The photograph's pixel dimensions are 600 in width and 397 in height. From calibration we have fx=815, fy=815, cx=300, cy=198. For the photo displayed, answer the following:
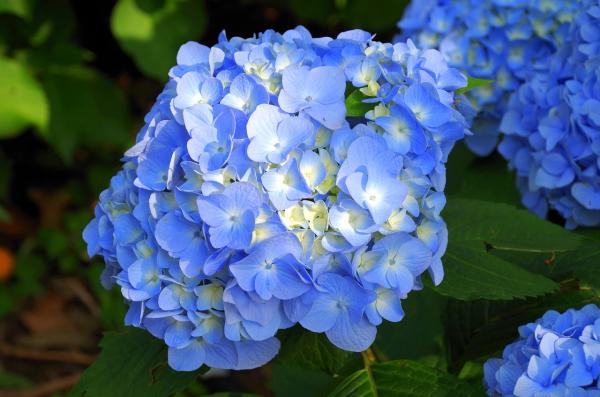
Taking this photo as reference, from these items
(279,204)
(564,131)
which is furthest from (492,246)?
(279,204)

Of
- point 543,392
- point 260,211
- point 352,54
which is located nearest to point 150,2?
point 352,54

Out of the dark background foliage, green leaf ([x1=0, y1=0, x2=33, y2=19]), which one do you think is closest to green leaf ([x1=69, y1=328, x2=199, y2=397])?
the dark background foliage

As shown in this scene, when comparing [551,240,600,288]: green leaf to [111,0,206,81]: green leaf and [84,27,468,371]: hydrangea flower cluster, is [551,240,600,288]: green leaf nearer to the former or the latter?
[84,27,468,371]: hydrangea flower cluster

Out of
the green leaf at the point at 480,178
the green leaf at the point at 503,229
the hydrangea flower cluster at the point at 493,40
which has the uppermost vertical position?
the hydrangea flower cluster at the point at 493,40

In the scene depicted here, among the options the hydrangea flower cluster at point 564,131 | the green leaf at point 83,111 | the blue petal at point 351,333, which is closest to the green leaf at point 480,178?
the hydrangea flower cluster at point 564,131

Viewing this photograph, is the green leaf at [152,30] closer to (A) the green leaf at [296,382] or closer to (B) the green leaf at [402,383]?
(A) the green leaf at [296,382]

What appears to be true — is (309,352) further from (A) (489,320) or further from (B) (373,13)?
(B) (373,13)

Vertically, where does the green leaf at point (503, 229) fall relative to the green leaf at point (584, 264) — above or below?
above
